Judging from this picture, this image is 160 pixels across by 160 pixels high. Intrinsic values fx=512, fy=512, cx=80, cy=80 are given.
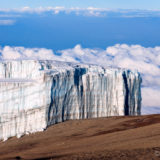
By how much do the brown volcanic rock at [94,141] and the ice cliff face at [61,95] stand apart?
1245mm

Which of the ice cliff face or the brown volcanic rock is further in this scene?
the ice cliff face

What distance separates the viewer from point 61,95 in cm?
3819

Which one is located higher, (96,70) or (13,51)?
(96,70)

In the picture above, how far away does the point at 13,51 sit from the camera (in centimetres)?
19762

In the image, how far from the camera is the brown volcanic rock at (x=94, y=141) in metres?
24.0

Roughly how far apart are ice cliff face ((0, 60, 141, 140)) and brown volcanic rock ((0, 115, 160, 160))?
4.08 feet

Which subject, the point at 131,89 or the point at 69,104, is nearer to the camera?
the point at 69,104

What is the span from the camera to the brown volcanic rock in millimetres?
24016

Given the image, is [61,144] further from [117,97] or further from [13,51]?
[13,51]

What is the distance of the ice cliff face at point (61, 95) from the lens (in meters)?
37.5

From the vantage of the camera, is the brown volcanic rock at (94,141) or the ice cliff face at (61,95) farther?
the ice cliff face at (61,95)

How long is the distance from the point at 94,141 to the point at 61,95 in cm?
929

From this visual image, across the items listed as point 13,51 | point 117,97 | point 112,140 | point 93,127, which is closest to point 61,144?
point 112,140

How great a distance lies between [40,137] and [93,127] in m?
3.81
